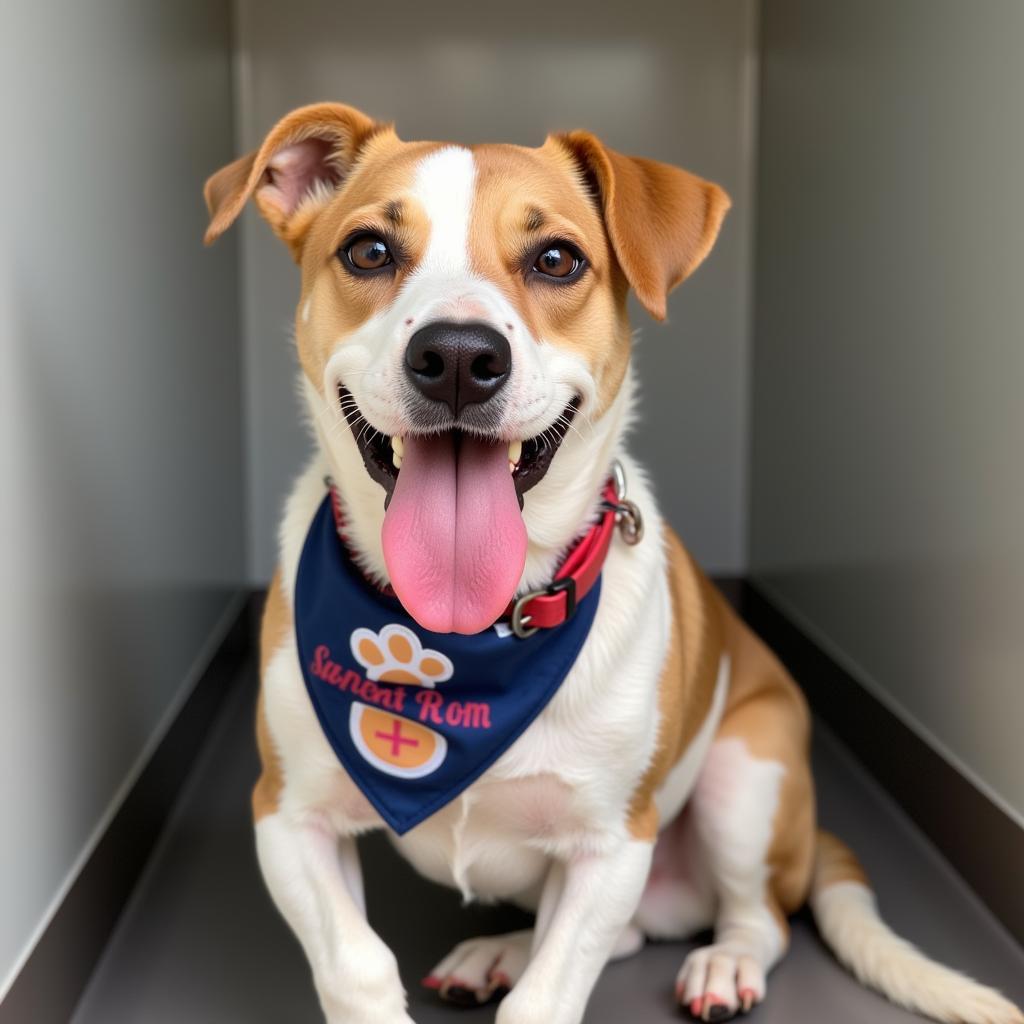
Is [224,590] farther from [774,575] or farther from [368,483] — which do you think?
[368,483]

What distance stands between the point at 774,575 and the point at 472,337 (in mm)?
2518

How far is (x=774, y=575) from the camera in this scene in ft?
12.4

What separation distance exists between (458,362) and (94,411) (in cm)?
99

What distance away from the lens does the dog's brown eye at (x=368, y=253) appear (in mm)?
1695

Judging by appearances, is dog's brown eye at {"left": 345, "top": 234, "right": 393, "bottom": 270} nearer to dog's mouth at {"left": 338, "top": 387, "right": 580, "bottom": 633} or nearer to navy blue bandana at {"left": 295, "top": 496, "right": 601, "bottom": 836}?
dog's mouth at {"left": 338, "top": 387, "right": 580, "bottom": 633}

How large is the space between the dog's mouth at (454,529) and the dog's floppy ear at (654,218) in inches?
13.5

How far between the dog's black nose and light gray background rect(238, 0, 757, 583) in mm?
2383

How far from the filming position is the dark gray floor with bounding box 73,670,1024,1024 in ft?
6.63

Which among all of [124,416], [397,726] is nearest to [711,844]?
[397,726]

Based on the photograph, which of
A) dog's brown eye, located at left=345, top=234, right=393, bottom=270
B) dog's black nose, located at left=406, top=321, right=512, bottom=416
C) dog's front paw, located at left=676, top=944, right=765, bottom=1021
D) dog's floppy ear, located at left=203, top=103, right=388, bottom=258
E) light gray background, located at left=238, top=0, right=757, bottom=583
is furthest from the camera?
light gray background, located at left=238, top=0, right=757, bottom=583

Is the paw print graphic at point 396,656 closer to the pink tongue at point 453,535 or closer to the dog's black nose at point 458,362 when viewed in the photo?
the pink tongue at point 453,535

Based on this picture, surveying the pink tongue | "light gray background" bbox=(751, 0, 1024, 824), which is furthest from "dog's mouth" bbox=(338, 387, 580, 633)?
"light gray background" bbox=(751, 0, 1024, 824)

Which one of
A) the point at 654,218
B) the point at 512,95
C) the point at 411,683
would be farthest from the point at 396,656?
the point at 512,95

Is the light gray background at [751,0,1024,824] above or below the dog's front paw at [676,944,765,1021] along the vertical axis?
above
